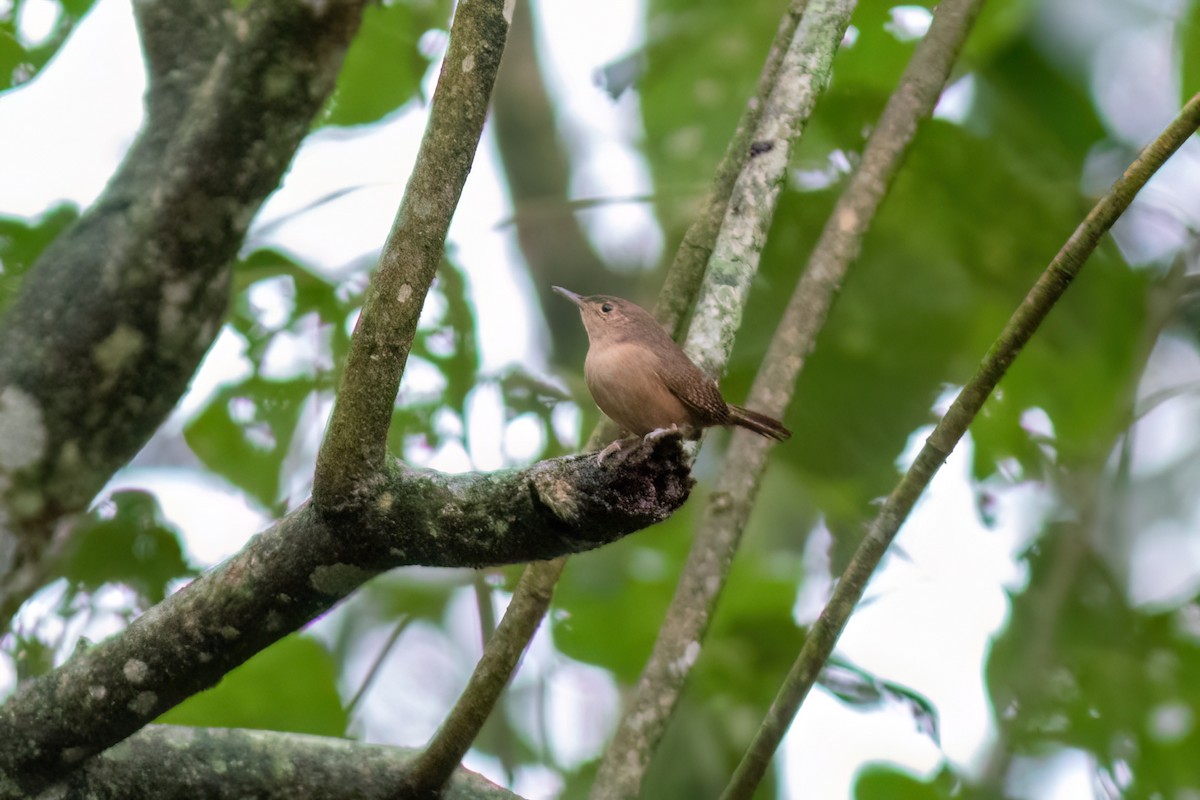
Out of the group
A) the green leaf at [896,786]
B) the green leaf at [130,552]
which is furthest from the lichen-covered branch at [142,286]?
the green leaf at [896,786]

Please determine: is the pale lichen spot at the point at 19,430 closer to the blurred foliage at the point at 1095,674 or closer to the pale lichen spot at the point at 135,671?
the pale lichen spot at the point at 135,671

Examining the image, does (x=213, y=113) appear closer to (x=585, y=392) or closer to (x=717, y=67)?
(x=585, y=392)

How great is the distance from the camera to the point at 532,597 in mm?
2752

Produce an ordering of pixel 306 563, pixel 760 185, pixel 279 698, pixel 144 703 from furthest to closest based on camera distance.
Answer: pixel 279 698 → pixel 760 185 → pixel 144 703 → pixel 306 563

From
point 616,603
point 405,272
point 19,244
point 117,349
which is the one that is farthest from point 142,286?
point 616,603

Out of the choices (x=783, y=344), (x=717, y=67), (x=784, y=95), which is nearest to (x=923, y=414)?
(x=783, y=344)

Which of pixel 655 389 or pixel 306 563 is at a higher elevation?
pixel 655 389

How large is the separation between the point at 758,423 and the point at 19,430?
1820 millimetres

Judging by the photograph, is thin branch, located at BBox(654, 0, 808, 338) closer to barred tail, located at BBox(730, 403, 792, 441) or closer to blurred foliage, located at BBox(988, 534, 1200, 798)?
barred tail, located at BBox(730, 403, 792, 441)

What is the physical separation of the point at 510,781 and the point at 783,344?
1393 millimetres

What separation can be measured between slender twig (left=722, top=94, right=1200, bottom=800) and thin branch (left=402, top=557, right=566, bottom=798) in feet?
1.65

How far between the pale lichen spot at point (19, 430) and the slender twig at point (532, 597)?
1251 mm

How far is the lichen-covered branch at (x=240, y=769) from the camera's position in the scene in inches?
94.7

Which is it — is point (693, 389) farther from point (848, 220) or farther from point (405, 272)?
point (405, 272)
